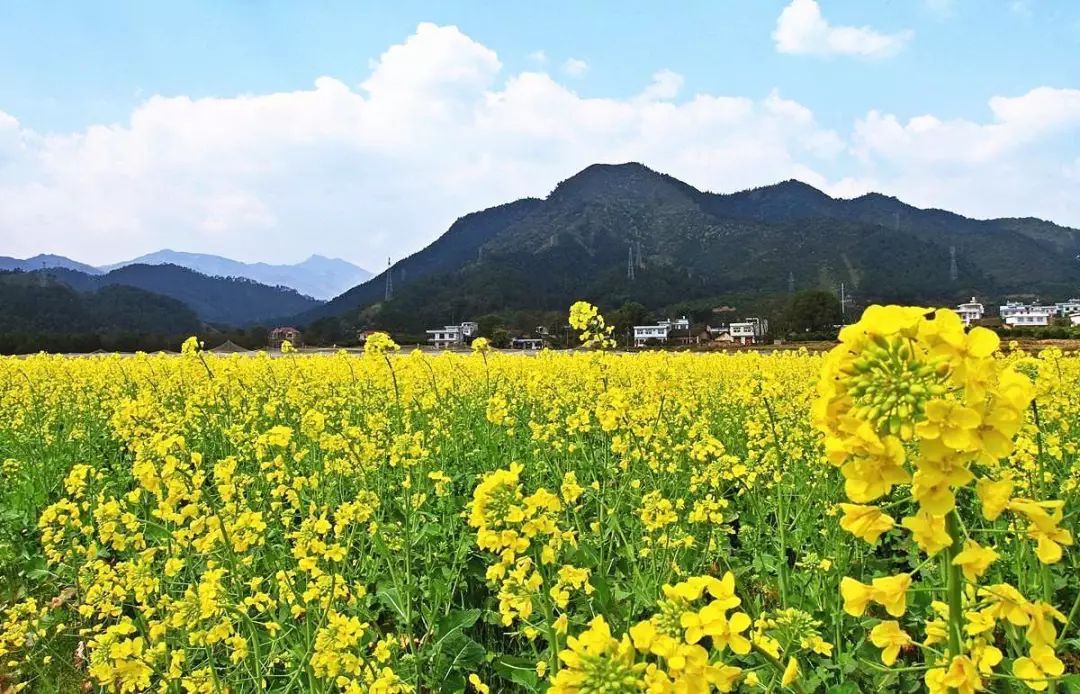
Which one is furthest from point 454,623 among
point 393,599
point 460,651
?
point 393,599

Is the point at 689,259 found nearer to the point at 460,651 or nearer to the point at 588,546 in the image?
the point at 588,546

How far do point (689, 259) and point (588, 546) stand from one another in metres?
136

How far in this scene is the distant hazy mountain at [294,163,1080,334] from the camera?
101438mm

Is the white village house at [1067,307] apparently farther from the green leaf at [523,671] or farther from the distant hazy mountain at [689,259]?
the green leaf at [523,671]

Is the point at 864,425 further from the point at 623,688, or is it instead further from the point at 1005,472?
the point at 1005,472

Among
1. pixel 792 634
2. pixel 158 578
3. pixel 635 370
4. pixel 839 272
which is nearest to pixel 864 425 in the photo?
pixel 792 634

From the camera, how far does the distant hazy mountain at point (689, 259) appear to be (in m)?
101

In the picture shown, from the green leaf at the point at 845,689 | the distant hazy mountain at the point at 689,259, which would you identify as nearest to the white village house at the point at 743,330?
the distant hazy mountain at the point at 689,259

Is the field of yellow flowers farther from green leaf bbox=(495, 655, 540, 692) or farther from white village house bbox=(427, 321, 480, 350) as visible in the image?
white village house bbox=(427, 321, 480, 350)

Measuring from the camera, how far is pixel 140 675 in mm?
2381

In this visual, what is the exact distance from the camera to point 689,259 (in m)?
135

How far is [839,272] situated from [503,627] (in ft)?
383

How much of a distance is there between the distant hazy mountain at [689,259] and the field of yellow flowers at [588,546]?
83.1 metres

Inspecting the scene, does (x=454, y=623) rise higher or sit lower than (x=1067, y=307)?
lower
